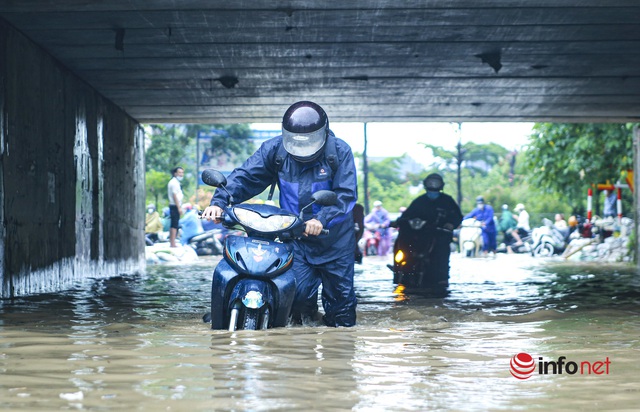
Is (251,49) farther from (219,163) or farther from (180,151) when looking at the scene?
(219,163)

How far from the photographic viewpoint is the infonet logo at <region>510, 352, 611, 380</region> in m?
5.36

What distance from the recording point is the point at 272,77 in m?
16.4

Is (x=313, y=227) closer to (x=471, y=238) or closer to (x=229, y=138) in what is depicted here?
(x=471, y=238)

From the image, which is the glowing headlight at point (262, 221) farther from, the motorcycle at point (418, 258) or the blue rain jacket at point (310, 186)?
the motorcycle at point (418, 258)

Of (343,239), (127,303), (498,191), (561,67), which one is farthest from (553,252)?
(498,191)

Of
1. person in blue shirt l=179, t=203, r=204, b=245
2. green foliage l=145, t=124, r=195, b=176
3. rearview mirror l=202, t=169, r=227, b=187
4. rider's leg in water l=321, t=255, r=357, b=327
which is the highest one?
green foliage l=145, t=124, r=195, b=176

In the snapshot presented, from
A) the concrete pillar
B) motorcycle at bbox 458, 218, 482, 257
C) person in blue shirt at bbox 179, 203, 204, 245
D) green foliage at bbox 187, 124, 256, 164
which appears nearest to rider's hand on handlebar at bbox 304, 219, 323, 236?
the concrete pillar

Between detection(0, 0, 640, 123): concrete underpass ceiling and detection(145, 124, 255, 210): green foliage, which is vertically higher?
detection(145, 124, 255, 210): green foliage

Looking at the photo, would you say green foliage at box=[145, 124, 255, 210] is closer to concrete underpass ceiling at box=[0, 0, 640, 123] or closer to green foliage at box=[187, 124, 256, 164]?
green foliage at box=[187, 124, 256, 164]

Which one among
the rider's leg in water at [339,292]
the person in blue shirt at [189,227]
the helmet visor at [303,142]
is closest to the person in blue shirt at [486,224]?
the person in blue shirt at [189,227]

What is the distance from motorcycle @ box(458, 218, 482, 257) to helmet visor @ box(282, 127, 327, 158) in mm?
24474

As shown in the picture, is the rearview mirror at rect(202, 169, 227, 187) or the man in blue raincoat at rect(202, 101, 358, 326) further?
the man in blue raincoat at rect(202, 101, 358, 326)

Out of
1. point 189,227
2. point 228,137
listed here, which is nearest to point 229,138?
point 228,137

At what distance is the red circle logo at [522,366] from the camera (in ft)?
17.4
